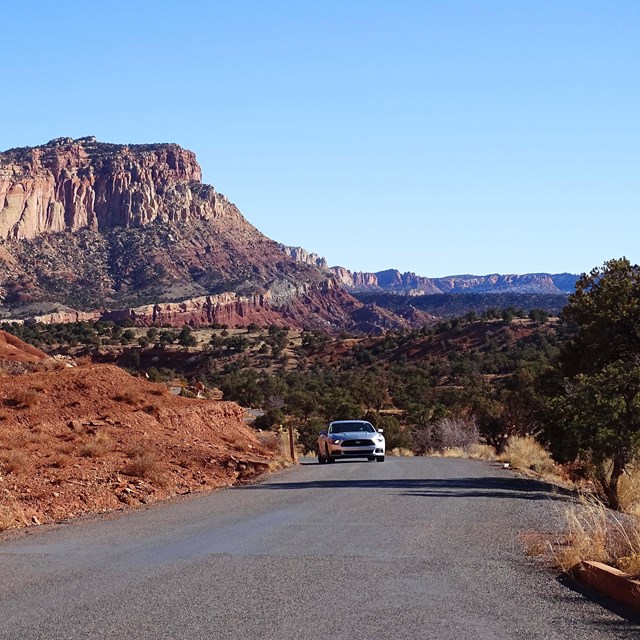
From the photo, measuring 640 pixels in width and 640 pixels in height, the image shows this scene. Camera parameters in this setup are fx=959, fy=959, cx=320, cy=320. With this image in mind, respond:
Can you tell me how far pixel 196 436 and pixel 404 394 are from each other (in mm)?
47600

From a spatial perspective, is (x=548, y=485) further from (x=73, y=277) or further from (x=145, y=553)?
(x=73, y=277)

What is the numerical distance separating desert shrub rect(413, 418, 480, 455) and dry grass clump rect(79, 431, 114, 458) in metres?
28.6

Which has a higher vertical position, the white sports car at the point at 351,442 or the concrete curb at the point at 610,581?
the concrete curb at the point at 610,581

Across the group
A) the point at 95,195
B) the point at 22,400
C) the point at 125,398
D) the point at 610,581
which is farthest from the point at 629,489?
the point at 95,195

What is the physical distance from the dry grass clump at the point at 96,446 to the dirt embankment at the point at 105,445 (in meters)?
0.02

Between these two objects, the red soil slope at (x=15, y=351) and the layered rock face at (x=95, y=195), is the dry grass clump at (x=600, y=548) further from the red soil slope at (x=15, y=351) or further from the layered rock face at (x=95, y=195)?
the layered rock face at (x=95, y=195)

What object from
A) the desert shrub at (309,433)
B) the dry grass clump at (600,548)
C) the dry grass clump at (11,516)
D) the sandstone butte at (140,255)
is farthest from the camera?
the sandstone butte at (140,255)

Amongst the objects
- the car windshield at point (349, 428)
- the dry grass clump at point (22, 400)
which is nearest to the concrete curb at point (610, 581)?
A: the dry grass clump at point (22, 400)

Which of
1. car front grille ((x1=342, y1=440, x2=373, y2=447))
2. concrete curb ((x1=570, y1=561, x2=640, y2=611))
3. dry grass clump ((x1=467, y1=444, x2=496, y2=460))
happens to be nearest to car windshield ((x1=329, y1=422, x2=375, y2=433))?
car front grille ((x1=342, y1=440, x2=373, y2=447))

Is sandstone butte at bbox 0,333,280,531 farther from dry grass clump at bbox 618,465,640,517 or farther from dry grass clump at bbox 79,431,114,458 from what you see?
dry grass clump at bbox 618,465,640,517

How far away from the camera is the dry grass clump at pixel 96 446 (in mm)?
21875

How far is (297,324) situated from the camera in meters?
171

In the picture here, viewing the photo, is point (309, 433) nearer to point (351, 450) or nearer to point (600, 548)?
point (351, 450)

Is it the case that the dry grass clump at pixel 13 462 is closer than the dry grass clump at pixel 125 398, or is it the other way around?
the dry grass clump at pixel 13 462
